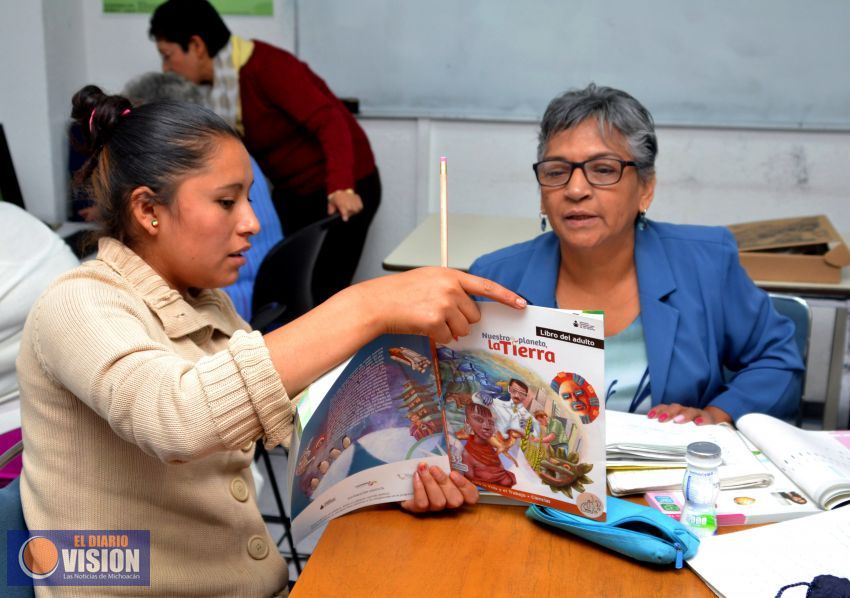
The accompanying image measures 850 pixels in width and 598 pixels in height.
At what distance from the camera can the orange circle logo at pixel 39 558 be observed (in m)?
1.20

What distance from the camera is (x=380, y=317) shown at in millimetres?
1115

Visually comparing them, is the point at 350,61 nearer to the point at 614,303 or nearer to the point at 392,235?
the point at 392,235

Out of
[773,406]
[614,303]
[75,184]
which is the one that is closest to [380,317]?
[75,184]

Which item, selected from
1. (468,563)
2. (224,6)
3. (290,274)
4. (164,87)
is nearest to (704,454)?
(468,563)

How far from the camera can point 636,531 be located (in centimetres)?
117

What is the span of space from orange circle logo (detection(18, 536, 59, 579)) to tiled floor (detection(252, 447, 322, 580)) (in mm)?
1220

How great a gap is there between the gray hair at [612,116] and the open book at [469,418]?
0.79 meters

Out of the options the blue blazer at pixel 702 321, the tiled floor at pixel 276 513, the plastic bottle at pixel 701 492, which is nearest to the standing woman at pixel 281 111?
the tiled floor at pixel 276 513

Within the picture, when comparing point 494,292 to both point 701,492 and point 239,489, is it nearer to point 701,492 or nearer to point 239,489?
point 701,492

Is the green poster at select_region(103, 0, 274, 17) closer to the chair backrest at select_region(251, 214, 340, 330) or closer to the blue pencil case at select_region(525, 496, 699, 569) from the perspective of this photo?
the chair backrest at select_region(251, 214, 340, 330)

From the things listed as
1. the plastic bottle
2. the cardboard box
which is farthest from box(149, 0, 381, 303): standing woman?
the plastic bottle

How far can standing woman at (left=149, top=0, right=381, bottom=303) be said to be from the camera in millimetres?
3398

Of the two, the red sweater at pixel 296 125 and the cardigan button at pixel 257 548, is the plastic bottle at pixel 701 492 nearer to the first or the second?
the cardigan button at pixel 257 548

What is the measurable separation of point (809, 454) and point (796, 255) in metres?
1.42
